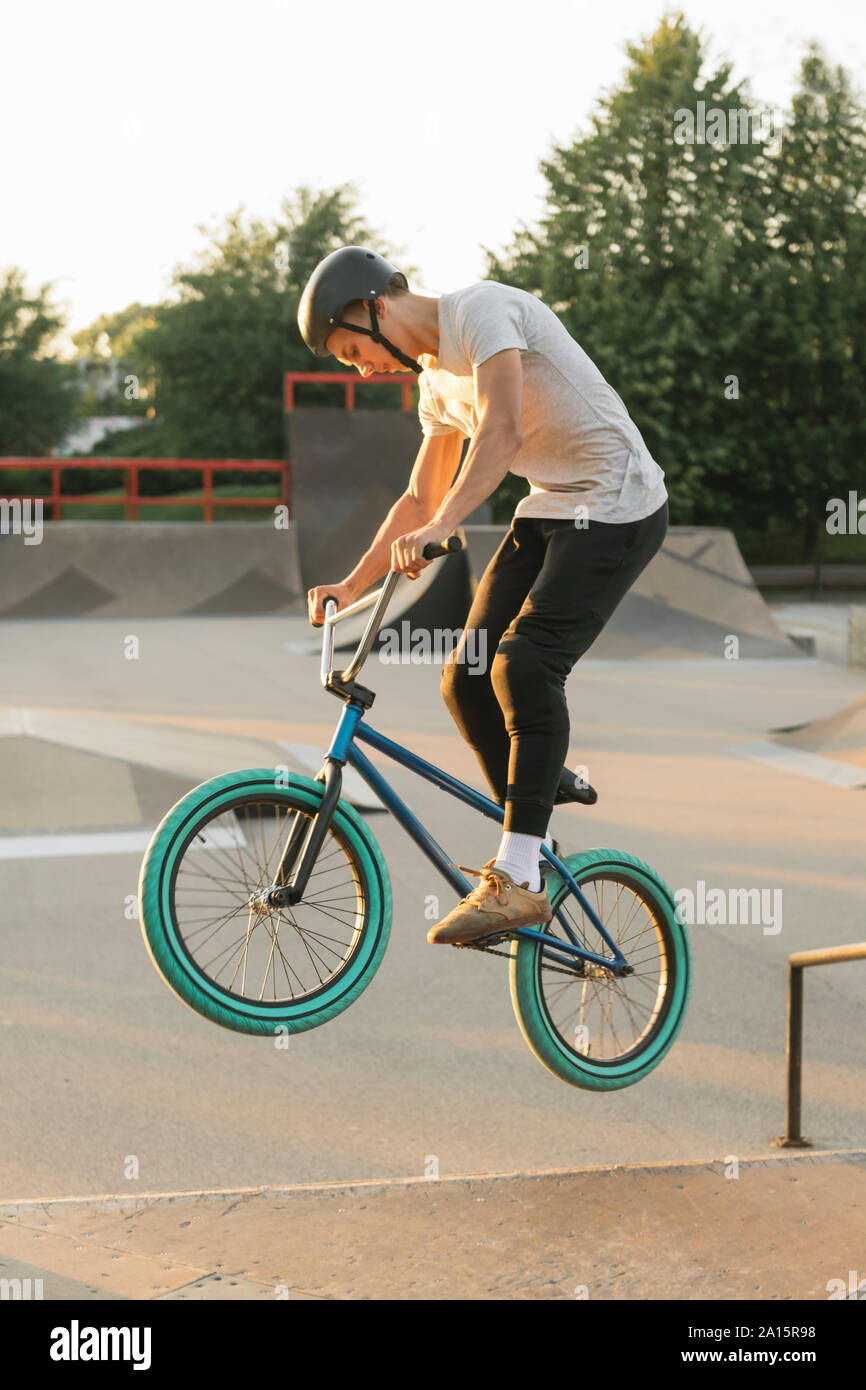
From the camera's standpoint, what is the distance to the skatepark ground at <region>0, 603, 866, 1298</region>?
16.3ft

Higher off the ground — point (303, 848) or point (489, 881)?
point (303, 848)

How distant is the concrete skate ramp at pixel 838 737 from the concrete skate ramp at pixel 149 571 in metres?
11.2

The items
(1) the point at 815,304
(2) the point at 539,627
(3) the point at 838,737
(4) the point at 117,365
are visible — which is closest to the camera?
(2) the point at 539,627

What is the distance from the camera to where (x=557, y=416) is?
13.1ft

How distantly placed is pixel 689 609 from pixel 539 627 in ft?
59.3

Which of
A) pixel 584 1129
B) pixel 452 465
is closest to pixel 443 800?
pixel 584 1129

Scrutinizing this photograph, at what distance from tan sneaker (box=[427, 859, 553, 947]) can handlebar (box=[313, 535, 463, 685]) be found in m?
0.65

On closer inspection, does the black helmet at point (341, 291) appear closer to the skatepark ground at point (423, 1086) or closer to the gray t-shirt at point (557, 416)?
the gray t-shirt at point (557, 416)

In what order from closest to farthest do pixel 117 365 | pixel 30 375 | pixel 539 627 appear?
pixel 539 627 → pixel 30 375 → pixel 117 365

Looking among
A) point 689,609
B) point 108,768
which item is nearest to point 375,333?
point 108,768

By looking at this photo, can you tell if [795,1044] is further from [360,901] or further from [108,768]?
[108,768]

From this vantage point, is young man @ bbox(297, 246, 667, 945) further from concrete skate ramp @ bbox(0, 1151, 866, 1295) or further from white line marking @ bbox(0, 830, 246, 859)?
white line marking @ bbox(0, 830, 246, 859)

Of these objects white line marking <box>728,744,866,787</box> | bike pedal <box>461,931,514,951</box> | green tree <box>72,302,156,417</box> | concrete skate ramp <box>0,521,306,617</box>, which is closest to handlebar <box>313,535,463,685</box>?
bike pedal <box>461,931,514,951</box>
